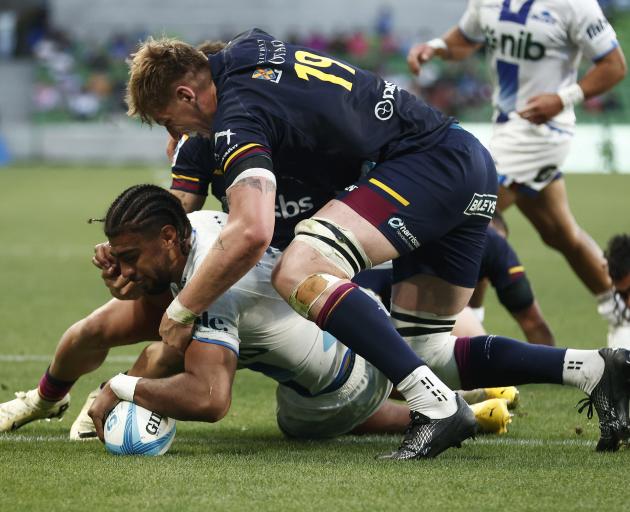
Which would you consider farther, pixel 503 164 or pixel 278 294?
pixel 503 164

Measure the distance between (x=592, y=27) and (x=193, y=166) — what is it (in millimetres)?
2882

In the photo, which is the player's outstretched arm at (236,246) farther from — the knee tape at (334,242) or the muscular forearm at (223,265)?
the knee tape at (334,242)

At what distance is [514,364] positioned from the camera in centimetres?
453

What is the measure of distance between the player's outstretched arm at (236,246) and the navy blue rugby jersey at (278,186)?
540 millimetres

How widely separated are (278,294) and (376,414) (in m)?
0.89

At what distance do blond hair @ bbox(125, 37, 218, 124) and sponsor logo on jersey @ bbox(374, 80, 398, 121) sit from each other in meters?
0.68

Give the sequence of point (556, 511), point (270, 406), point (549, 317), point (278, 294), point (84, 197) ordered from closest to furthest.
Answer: point (556, 511) < point (278, 294) < point (270, 406) < point (549, 317) < point (84, 197)

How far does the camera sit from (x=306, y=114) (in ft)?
14.4

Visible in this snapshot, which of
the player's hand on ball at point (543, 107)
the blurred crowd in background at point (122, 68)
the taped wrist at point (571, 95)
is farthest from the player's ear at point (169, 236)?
the blurred crowd in background at point (122, 68)

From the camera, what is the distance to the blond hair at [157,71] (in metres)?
4.37

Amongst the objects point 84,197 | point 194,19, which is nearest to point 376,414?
point 84,197

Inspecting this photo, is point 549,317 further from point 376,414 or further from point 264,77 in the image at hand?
point 264,77

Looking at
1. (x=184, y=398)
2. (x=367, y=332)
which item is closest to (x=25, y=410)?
(x=184, y=398)

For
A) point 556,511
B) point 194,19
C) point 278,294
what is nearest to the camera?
point 556,511
